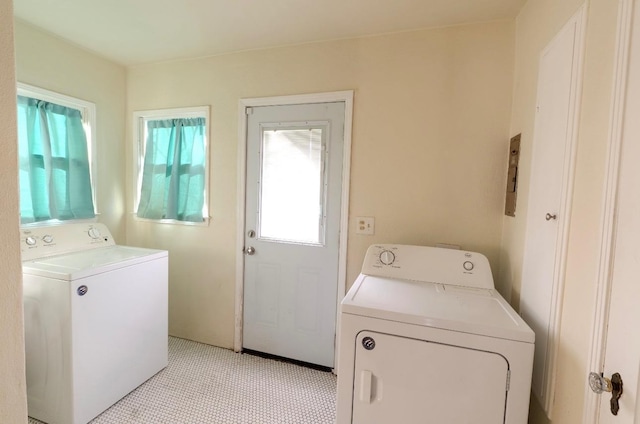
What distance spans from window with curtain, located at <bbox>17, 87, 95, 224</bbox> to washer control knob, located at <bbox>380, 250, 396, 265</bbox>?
2.38m

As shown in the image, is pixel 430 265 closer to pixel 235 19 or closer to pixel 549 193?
pixel 549 193

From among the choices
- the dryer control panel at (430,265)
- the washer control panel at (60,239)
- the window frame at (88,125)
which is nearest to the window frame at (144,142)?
the window frame at (88,125)

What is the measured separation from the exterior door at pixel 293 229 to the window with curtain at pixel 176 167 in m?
0.47

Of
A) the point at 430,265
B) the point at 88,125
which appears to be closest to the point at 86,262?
the point at 88,125

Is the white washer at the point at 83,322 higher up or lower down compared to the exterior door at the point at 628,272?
lower down

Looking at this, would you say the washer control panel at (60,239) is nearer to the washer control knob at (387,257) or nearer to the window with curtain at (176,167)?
the window with curtain at (176,167)

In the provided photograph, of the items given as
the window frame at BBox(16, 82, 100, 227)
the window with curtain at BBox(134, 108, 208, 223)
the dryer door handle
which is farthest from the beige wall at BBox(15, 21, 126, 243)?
the dryer door handle

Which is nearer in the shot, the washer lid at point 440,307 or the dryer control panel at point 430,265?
the washer lid at point 440,307

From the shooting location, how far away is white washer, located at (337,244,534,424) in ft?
3.57

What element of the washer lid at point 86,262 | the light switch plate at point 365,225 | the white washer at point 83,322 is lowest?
the white washer at point 83,322

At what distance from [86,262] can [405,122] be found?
2.19 m

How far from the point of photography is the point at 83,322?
158cm

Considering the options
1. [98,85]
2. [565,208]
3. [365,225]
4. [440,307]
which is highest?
[98,85]

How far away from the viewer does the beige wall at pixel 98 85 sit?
199 centimetres
